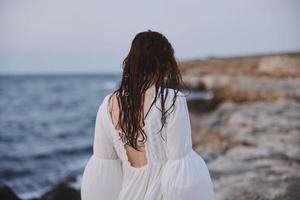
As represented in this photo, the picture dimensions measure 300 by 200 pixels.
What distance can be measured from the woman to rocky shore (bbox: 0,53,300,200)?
7.12 feet

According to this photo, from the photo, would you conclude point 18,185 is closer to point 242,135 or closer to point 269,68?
point 242,135

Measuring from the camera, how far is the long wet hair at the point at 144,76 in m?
2.28

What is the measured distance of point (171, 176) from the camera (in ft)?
7.38

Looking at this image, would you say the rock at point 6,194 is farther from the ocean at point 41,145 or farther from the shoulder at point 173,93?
the shoulder at point 173,93

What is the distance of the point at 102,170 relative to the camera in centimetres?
251

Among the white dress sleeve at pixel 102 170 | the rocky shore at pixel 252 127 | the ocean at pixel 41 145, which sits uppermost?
the white dress sleeve at pixel 102 170

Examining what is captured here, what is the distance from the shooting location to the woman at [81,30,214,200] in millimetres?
2232

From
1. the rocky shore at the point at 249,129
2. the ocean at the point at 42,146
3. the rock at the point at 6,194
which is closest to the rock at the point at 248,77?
the rocky shore at the point at 249,129

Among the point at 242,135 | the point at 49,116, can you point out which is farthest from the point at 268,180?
the point at 49,116

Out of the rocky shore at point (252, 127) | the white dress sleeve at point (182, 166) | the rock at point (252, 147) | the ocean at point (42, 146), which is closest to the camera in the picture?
the white dress sleeve at point (182, 166)

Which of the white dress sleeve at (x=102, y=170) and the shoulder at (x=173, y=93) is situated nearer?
the shoulder at (x=173, y=93)

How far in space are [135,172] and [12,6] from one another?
44.7 feet

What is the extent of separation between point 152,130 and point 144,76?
24 centimetres

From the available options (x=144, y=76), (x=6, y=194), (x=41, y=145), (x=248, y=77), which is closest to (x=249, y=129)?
(x=6, y=194)
